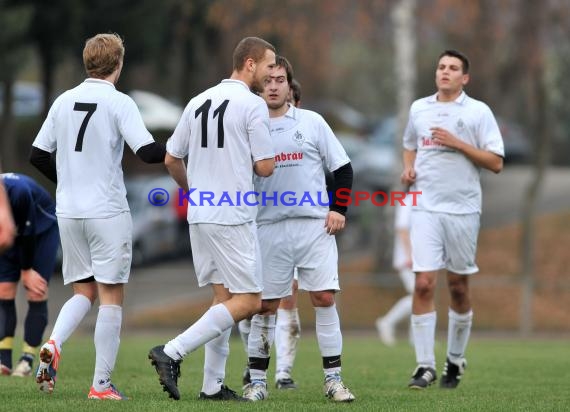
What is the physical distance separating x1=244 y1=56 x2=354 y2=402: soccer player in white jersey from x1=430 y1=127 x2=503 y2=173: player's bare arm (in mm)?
1432

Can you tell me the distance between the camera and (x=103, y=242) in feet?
27.9

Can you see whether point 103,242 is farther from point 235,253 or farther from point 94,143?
point 235,253

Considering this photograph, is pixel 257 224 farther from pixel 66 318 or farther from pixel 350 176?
pixel 66 318

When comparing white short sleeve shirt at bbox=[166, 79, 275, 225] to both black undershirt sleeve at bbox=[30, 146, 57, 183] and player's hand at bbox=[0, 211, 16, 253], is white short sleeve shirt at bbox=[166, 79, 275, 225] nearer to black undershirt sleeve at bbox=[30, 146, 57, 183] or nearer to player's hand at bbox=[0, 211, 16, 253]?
black undershirt sleeve at bbox=[30, 146, 57, 183]

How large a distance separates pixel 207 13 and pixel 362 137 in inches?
413

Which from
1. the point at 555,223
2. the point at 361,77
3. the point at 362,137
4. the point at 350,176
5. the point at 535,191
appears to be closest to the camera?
the point at 350,176

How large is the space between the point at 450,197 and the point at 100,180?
3.24 m

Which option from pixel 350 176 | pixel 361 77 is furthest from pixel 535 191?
pixel 361 77

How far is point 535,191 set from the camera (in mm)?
27547

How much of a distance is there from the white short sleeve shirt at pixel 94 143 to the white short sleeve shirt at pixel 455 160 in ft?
9.63

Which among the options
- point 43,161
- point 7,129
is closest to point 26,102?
point 7,129

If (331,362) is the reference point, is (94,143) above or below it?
above

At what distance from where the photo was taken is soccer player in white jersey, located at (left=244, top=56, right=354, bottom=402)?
9.05 m

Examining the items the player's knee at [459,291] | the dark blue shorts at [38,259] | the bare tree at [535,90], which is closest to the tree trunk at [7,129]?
the bare tree at [535,90]
